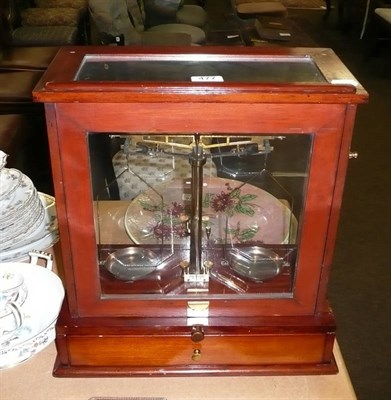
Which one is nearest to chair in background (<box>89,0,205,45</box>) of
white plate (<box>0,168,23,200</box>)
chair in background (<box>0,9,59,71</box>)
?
chair in background (<box>0,9,59,71</box>)

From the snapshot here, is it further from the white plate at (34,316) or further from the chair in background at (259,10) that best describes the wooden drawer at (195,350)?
the chair in background at (259,10)

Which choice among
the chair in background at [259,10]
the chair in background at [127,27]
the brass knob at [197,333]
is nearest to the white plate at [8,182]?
the brass knob at [197,333]

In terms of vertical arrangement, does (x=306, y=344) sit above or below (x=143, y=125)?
below

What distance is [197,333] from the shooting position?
25.5 inches

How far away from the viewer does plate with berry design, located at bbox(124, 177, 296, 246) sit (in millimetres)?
728

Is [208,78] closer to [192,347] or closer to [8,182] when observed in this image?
[192,347]

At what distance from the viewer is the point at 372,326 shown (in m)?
1.57

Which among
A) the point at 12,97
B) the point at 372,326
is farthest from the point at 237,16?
the point at 372,326

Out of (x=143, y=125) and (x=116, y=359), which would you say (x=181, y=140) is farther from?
(x=116, y=359)

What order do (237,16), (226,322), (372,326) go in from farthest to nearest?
1. (237,16)
2. (372,326)
3. (226,322)

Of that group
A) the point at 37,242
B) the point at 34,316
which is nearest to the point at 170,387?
the point at 34,316

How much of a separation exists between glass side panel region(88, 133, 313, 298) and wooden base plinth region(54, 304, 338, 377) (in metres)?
0.04

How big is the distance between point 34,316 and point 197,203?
0.26 meters

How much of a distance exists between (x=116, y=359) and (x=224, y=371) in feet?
0.44
